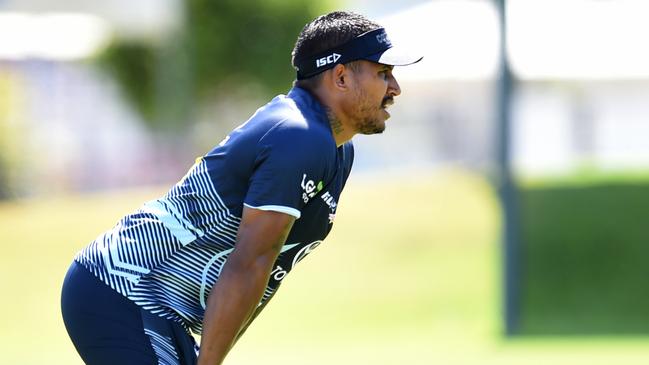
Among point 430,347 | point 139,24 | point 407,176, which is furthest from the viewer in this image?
point 139,24

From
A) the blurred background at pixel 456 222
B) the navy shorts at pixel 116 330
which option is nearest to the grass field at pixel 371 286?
the blurred background at pixel 456 222

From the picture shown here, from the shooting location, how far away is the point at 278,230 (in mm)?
3861

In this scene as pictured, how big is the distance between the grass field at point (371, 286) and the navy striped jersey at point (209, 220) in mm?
7240

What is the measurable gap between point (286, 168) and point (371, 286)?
38.1 ft

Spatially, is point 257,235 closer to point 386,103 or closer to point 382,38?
point 386,103

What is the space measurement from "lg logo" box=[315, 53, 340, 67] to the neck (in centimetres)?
9

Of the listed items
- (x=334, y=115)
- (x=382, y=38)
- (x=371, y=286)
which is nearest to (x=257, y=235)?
(x=334, y=115)

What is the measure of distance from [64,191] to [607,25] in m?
12.1

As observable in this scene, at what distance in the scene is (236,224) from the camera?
160 inches

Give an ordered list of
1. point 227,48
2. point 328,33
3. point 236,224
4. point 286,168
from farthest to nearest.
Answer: point 227,48
point 328,33
point 236,224
point 286,168

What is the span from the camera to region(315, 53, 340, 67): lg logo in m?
4.18

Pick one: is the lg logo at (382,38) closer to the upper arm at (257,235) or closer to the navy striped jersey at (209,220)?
the navy striped jersey at (209,220)

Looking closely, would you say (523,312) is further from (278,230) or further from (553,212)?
(278,230)

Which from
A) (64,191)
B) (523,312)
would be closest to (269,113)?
(523,312)
